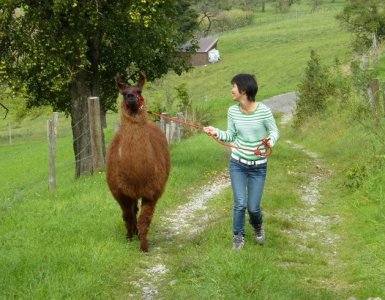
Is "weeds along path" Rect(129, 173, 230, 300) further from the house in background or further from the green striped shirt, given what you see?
the house in background

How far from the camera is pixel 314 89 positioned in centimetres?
2183

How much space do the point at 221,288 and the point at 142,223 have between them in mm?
1898

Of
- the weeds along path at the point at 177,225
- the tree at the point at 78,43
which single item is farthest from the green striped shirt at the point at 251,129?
the tree at the point at 78,43

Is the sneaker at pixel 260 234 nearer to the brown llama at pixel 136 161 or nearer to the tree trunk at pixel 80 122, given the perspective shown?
the brown llama at pixel 136 161

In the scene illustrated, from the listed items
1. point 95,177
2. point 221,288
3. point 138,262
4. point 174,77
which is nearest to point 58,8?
point 95,177

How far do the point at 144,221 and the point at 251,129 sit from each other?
1.75 metres

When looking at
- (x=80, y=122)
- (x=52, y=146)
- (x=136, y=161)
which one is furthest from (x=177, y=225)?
(x=80, y=122)

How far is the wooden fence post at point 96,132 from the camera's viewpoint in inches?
485

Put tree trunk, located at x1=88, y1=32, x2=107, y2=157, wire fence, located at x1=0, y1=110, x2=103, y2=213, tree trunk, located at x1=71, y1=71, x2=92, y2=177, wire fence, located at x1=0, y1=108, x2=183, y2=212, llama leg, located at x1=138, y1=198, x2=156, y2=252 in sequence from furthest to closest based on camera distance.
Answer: wire fence, located at x1=0, y1=110, x2=103, y2=213
tree trunk, located at x1=88, y1=32, x2=107, y2=157
tree trunk, located at x1=71, y1=71, x2=92, y2=177
wire fence, located at x1=0, y1=108, x2=183, y2=212
llama leg, located at x1=138, y1=198, x2=156, y2=252

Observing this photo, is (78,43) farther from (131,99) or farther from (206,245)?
(206,245)

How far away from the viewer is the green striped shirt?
22.6 feet

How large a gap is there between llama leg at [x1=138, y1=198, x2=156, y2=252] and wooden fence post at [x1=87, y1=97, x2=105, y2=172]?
17.8ft

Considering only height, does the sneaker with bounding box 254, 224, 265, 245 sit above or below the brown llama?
below

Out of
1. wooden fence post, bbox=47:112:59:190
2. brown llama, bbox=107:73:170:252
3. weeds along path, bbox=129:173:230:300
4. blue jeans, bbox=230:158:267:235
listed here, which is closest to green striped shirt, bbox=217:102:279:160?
blue jeans, bbox=230:158:267:235
